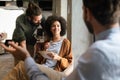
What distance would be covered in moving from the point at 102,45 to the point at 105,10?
0.12 metres

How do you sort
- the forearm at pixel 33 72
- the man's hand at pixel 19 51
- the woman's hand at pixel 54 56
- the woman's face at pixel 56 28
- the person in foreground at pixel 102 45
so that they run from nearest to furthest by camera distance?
the person in foreground at pixel 102 45 → the forearm at pixel 33 72 → the man's hand at pixel 19 51 → the woman's hand at pixel 54 56 → the woman's face at pixel 56 28

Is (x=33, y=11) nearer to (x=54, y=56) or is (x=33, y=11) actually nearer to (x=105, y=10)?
(x=54, y=56)

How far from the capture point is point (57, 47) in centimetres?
335

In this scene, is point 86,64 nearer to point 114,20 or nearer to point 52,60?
point 114,20

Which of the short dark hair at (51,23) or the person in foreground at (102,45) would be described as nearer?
the person in foreground at (102,45)

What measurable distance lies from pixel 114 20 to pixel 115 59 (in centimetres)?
14

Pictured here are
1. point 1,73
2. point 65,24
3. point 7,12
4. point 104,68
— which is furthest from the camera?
point 7,12

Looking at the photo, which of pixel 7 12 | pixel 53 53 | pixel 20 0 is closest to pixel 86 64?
pixel 53 53

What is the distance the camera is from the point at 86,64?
104cm

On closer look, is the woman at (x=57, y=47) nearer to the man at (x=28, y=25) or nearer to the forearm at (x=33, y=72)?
the man at (x=28, y=25)

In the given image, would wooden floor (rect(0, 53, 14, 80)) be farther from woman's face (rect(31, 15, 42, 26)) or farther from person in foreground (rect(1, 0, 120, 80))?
person in foreground (rect(1, 0, 120, 80))

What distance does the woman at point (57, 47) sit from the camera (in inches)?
125

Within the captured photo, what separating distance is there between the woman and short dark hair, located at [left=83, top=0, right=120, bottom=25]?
6.95 feet

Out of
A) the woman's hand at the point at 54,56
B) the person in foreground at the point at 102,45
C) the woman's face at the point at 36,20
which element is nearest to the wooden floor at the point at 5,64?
the woman's face at the point at 36,20
